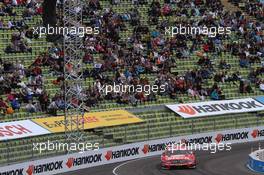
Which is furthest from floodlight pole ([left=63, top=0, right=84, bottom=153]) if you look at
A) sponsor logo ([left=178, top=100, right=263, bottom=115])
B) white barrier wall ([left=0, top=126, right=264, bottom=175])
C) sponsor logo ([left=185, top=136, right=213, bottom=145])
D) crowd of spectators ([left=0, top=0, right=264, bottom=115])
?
sponsor logo ([left=178, top=100, right=263, bottom=115])

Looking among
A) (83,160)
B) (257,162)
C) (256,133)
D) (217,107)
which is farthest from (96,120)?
(256,133)

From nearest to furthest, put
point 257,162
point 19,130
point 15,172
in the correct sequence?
point 15,172
point 257,162
point 19,130

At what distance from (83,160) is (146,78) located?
11987mm

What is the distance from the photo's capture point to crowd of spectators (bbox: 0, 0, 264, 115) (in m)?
46.0

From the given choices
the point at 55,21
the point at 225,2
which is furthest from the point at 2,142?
the point at 225,2

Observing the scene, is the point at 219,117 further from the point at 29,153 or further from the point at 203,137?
the point at 29,153

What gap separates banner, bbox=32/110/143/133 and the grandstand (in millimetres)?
405

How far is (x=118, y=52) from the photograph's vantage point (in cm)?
5303

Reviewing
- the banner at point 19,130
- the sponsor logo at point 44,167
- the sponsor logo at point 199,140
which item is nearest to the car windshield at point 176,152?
the sponsor logo at point 44,167

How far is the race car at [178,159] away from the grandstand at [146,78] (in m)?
6.01

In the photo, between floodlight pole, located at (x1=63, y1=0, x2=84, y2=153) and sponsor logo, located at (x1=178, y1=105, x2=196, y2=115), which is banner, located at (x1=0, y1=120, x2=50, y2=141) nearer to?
floodlight pole, located at (x1=63, y1=0, x2=84, y2=153)

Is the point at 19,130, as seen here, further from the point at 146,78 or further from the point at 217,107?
the point at 217,107

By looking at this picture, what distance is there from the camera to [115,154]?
145ft

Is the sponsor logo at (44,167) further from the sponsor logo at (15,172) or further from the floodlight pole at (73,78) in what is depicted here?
the floodlight pole at (73,78)
